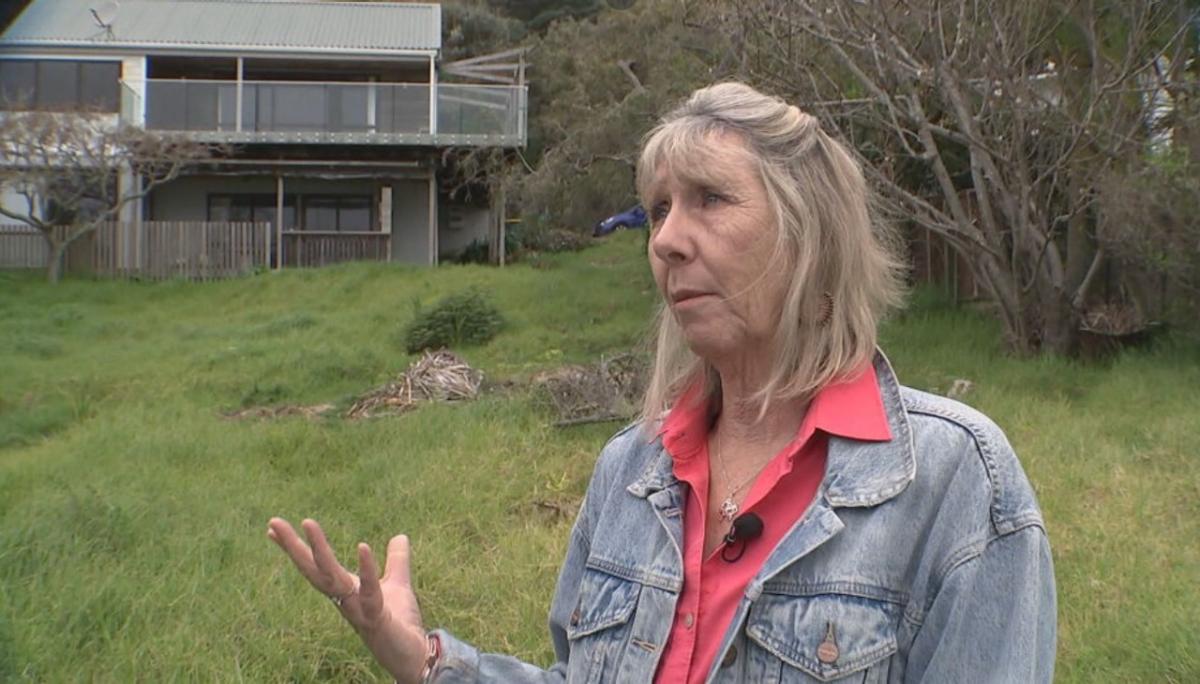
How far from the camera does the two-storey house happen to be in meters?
23.9

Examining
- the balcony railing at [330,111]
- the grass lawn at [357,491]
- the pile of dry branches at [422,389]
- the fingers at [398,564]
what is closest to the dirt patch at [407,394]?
the pile of dry branches at [422,389]

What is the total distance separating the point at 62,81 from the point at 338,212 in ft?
22.4

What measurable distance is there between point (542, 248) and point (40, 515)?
21.9 m

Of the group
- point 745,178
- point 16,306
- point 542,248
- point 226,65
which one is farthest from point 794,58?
point 226,65

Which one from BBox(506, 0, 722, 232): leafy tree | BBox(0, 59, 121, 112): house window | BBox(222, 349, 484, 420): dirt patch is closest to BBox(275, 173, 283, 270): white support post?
BBox(0, 59, 121, 112): house window

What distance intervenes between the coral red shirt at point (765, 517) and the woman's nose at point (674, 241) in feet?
1.03

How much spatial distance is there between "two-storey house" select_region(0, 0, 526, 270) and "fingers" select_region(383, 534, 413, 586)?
2146cm

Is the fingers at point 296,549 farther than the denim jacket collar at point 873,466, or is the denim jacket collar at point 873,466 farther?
the fingers at point 296,549

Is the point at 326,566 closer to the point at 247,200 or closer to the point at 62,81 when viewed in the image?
the point at 247,200

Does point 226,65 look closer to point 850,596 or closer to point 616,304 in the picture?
point 616,304

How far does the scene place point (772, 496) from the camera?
5.89 feet

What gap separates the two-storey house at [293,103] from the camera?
23859 mm

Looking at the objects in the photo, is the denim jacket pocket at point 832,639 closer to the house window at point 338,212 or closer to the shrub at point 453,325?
the shrub at point 453,325

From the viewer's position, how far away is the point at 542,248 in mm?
27562
